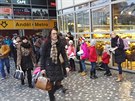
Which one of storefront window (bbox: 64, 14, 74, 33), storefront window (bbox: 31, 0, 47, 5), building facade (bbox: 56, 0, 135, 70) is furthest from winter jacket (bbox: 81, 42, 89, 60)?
storefront window (bbox: 31, 0, 47, 5)

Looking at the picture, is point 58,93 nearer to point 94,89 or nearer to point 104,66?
point 94,89

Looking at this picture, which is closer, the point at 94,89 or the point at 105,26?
the point at 94,89

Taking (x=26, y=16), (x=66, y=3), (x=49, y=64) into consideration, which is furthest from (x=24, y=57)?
(x=26, y=16)

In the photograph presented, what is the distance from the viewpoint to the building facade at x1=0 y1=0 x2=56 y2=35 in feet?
82.2

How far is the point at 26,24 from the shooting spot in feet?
86.2

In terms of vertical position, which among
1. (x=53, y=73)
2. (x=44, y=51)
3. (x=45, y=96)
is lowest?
(x=45, y=96)

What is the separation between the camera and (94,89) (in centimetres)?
838

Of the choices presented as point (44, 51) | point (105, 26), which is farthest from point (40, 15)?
point (44, 51)

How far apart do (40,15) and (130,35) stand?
17977mm

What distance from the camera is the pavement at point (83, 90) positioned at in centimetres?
743

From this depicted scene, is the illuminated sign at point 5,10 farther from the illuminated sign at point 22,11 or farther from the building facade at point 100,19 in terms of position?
the building facade at point 100,19

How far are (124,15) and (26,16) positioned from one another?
647 inches

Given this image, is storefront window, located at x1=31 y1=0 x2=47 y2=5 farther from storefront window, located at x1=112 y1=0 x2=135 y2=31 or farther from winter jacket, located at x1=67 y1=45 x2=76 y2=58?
storefront window, located at x1=112 y1=0 x2=135 y2=31

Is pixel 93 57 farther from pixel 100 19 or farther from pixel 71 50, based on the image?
pixel 100 19
